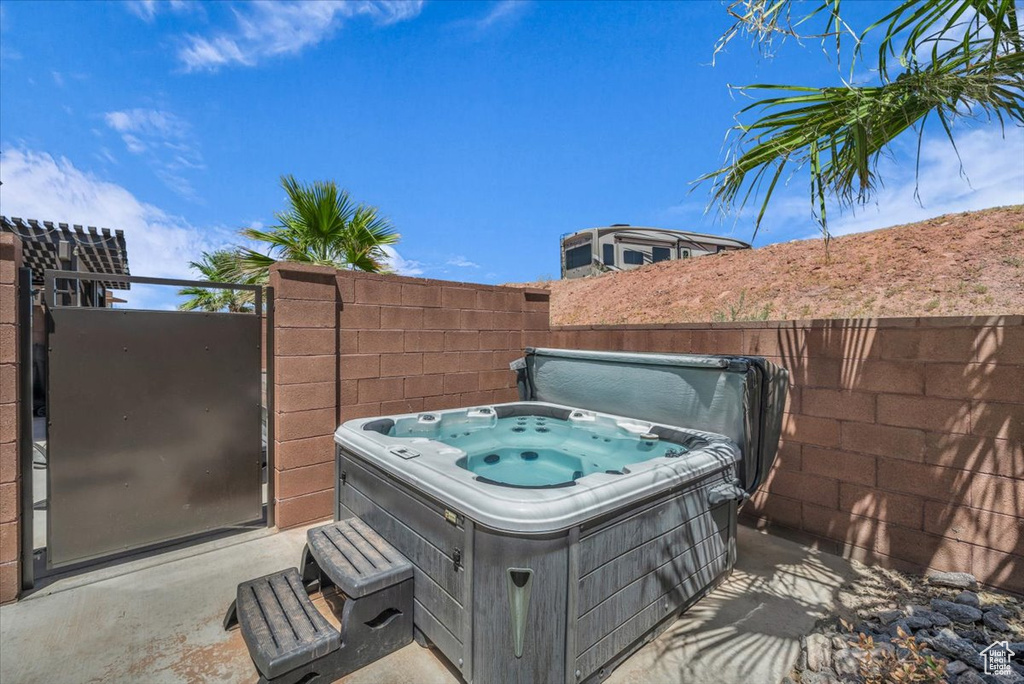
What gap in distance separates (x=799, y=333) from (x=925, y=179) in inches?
41.3

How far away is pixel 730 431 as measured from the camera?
2.52 meters

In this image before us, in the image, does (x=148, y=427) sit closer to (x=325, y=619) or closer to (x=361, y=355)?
(x=361, y=355)

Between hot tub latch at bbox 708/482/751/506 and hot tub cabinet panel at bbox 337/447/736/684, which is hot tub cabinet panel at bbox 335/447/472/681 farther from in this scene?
hot tub latch at bbox 708/482/751/506

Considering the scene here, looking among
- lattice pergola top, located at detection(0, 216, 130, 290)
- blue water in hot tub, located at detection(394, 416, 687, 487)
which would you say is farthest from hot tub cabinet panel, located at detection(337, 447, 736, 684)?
lattice pergola top, located at detection(0, 216, 130, 290)

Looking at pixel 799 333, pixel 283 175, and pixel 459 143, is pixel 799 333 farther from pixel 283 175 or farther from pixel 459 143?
pixel 283 175

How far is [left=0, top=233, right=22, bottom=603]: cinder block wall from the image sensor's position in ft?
6.93

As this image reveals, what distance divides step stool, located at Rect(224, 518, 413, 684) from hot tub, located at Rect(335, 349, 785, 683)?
0.09 meters

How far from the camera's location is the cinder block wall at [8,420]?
2.11 m

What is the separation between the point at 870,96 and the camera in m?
1.99

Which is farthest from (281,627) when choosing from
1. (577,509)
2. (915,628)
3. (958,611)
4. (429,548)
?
(958,611)

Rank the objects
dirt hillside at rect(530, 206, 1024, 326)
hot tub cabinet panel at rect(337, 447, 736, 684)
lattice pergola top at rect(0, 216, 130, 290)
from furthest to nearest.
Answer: lattice pergola top at rect(0, 216, 130, 290), dirt hillside at rect(530, 206, 1024, 326), hot tub cabinet panel at rect(337, 447, 736, 684)

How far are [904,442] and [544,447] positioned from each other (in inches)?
85.4

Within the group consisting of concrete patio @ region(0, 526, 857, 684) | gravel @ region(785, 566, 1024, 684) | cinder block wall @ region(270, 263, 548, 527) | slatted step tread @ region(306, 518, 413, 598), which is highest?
cinder block wall @ region(270, 263, 548, 527)

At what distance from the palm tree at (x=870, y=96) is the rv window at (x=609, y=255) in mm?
7378
